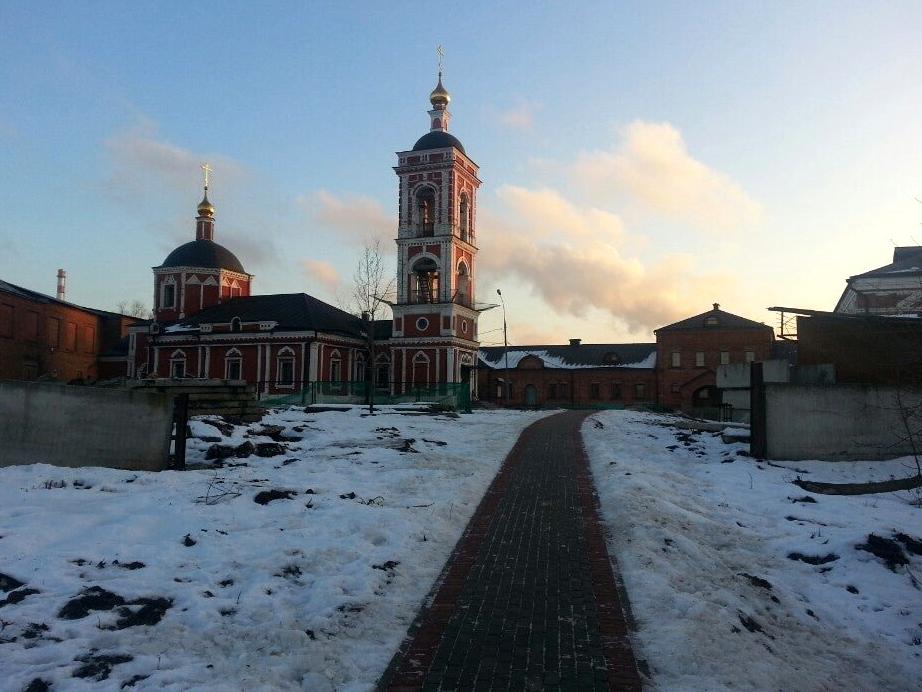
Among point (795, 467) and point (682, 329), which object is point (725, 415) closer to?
point (795, 467)

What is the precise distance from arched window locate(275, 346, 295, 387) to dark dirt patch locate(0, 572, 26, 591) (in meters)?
40.0

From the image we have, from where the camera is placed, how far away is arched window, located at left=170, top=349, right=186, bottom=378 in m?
48.2

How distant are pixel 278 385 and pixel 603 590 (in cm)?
4100

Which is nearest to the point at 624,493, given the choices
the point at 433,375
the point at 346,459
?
the point at 346,459

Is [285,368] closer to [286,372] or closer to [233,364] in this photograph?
[286,372]

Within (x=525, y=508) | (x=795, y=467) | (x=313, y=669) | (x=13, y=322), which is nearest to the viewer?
(x=313, y=669)

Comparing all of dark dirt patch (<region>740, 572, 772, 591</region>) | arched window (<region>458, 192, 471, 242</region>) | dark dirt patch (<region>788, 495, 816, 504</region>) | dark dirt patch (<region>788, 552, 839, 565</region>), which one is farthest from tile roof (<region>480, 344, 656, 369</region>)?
dark dirt patch (<region>740, 572, 772, 591</region>)

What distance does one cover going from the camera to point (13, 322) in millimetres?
41125

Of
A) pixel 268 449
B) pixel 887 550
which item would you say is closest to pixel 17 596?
pixel 268 449

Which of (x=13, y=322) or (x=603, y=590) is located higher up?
(x=13, y=322)

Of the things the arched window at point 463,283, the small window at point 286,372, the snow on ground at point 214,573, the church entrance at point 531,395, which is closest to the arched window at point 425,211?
the arched window at point 463,283

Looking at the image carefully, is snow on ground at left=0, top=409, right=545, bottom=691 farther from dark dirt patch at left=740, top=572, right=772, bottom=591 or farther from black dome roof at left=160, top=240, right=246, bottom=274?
black dome roof at left=160, top=240, right=246, bottom=274

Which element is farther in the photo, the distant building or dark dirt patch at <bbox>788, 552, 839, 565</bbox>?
the distant building

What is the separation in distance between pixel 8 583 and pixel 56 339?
47.4 m
